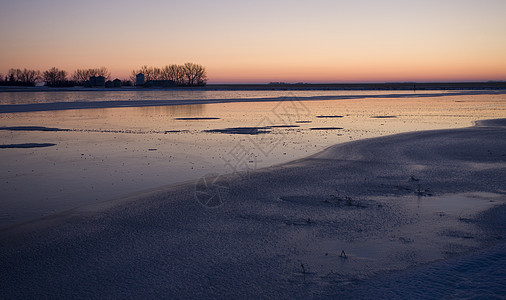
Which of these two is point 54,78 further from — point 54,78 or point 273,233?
point 273,233

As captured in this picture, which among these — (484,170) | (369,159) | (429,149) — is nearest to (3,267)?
(369,159)

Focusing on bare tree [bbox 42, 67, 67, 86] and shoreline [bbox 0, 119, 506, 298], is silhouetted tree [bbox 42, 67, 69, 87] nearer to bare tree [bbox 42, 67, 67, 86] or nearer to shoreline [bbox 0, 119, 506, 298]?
bare tree [bbox 42, 67, 67, 86]

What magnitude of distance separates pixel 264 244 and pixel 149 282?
169 centimetres

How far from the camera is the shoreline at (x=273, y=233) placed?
4.57m

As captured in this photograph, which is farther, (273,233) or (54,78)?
(54,78)

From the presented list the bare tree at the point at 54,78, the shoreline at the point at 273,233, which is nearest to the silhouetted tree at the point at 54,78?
the bare tree at the point at 54,78

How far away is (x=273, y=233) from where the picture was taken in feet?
19.4

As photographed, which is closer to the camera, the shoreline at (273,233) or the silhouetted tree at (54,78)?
the shoreline at (273,233)

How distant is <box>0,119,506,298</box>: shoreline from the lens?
15.0 feet

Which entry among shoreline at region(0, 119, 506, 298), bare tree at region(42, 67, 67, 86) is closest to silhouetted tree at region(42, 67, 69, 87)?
bare tree at region(42, 67, 67, 86)

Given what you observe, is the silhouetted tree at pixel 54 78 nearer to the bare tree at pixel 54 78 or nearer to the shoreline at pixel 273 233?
the bare tree at pixel 54 78

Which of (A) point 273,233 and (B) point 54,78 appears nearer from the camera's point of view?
(A) point 273,233

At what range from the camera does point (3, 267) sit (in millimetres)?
4891

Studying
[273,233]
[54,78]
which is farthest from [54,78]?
[273,233]
